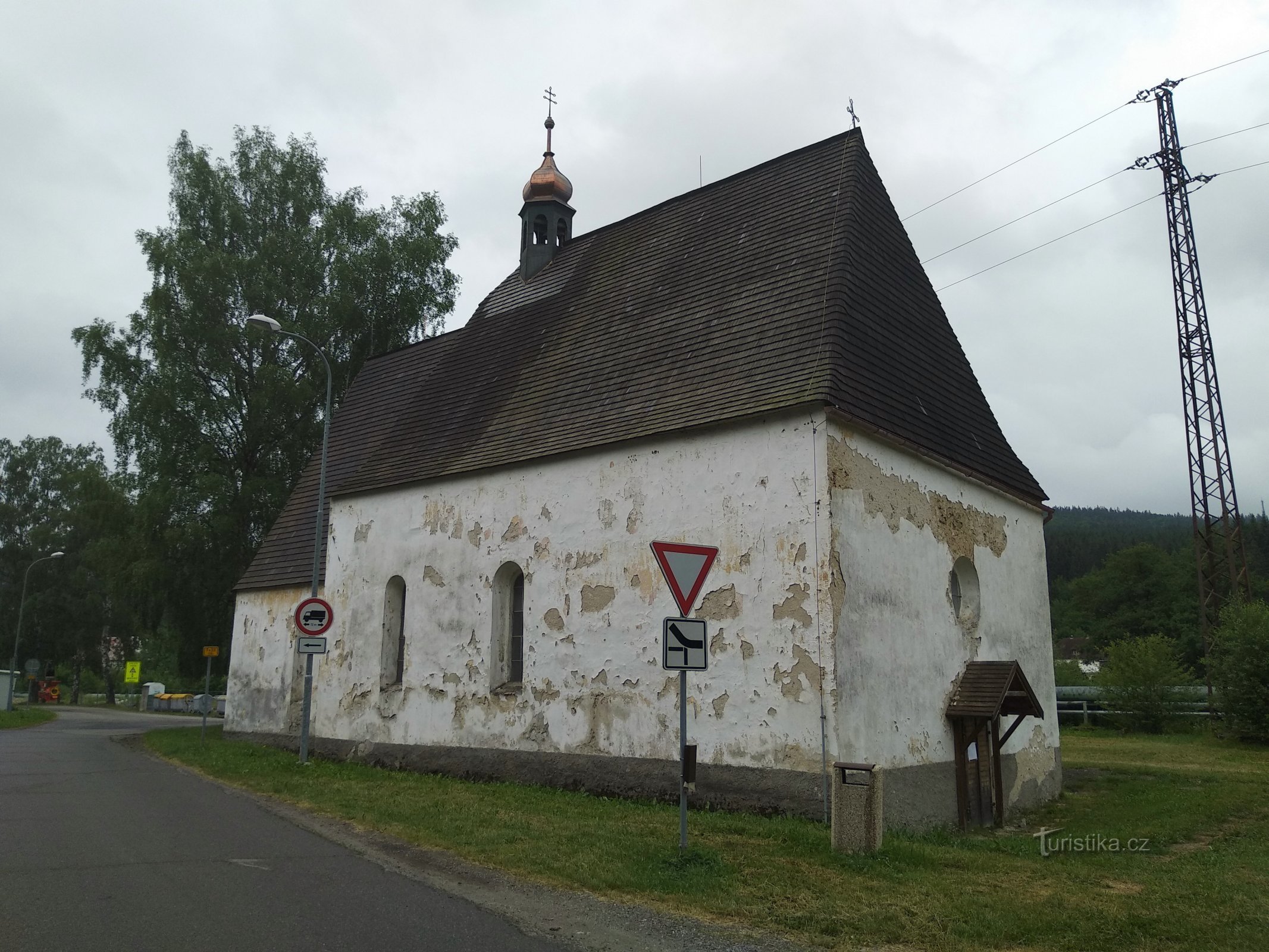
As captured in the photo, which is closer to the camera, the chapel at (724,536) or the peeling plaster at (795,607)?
the peeling plaster at (795,607)

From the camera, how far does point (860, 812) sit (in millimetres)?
8219

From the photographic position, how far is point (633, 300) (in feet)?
51.1

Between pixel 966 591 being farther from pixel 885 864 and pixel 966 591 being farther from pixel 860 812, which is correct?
pixel 885 864

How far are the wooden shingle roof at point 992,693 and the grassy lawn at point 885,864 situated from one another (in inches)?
60.0

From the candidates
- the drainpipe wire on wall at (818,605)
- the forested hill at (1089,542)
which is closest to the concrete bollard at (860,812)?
the drainpipe wire on wall at (818,605)

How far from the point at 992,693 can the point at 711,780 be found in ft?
13.4

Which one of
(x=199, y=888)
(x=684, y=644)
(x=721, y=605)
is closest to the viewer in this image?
(x=199, y=888)

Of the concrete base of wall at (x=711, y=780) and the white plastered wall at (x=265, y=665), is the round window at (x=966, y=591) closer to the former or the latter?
the concrete base of wall at (x=711, y=780)

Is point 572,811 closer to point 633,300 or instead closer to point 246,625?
point 633,300

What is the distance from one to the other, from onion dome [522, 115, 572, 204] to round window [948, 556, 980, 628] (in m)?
13.1

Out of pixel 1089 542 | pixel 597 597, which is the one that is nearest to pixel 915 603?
pixel 597 597

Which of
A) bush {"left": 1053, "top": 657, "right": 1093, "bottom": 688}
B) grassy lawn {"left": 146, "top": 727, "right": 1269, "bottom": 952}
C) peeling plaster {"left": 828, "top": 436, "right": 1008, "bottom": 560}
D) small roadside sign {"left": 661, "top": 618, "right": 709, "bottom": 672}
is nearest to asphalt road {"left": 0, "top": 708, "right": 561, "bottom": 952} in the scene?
grassy lawn {"left": 146, "top": 727, "right": 1269, "bottom": 952}

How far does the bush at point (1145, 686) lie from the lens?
26.5 m

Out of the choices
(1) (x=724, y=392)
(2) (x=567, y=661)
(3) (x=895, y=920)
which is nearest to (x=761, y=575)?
(1) (x=724, y=392)
